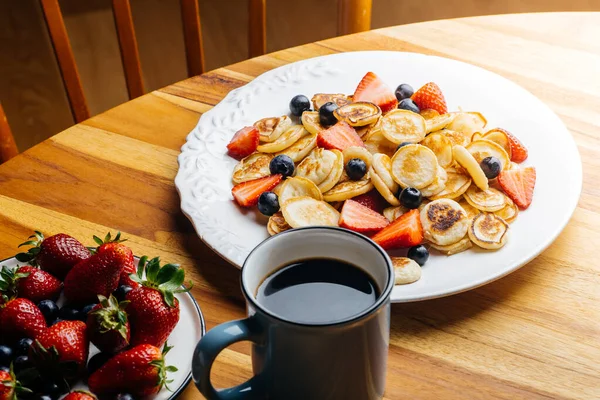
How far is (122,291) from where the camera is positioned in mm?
851

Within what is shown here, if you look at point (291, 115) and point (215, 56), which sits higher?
point (291, 115)

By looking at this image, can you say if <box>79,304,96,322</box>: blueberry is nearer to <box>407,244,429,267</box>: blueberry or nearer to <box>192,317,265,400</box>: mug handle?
<box>192,317,265,400</box>: mug handle

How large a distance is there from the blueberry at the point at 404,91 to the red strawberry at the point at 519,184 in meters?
0.33

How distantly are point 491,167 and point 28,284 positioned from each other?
769 mm

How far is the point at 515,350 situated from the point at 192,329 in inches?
16.8

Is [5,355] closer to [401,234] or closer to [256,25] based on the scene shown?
[401,234]

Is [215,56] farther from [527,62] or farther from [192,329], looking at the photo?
[192,329]

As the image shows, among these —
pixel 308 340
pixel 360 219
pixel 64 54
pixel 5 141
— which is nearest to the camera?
pixel 308 340

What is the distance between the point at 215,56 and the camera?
11.6ft

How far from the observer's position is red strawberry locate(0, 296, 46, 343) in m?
0.81

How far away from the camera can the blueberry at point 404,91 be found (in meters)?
1.43

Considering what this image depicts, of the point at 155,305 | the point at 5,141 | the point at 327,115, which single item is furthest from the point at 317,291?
the point at 5,141

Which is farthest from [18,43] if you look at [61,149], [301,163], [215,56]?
[301,163]

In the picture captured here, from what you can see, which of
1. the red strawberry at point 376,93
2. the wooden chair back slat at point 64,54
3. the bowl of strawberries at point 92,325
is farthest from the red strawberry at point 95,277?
the wooden chair back slat at point 64,54
